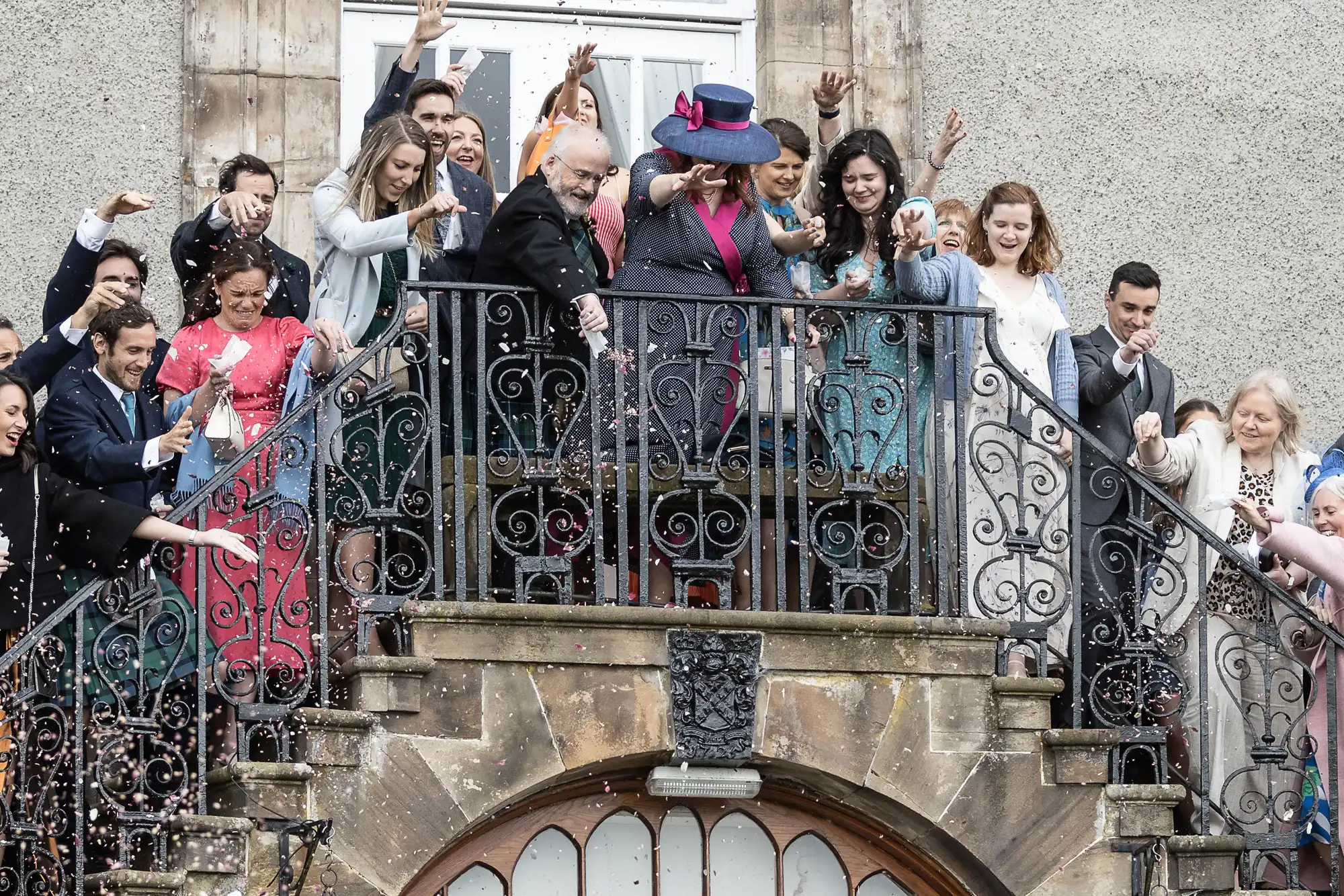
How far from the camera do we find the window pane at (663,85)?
12.7 metres

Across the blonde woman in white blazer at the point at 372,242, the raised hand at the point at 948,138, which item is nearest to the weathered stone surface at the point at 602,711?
the blonde woman in white blazer at the point at 372,242

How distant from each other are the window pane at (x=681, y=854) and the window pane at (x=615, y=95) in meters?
3.56

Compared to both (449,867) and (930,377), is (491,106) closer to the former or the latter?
(930,377)

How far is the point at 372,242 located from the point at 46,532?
1542mm

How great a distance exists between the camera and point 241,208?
10086 mm

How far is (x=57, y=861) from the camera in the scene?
8961 millimetres

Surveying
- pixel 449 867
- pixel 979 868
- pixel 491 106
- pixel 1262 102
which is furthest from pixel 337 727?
pixel 1262 102

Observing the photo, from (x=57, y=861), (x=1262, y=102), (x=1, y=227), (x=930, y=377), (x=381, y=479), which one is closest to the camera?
(x=57, y=861)

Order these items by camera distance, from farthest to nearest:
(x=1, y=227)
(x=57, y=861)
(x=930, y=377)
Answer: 1. (x=1, y=227)
2. (x=930, y=377)
3. (x=57, y=861)

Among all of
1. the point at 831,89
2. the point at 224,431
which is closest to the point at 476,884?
the point at 224,431

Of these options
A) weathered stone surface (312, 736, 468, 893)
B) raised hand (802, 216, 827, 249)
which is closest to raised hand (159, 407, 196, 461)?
weathered stone surface (312, 736, 468, 893)

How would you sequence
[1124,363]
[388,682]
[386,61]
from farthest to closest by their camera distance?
[386,61], [1124,363], [388,682]

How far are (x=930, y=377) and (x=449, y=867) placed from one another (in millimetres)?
2432

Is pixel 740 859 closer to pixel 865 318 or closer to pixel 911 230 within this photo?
pixel 865 318
